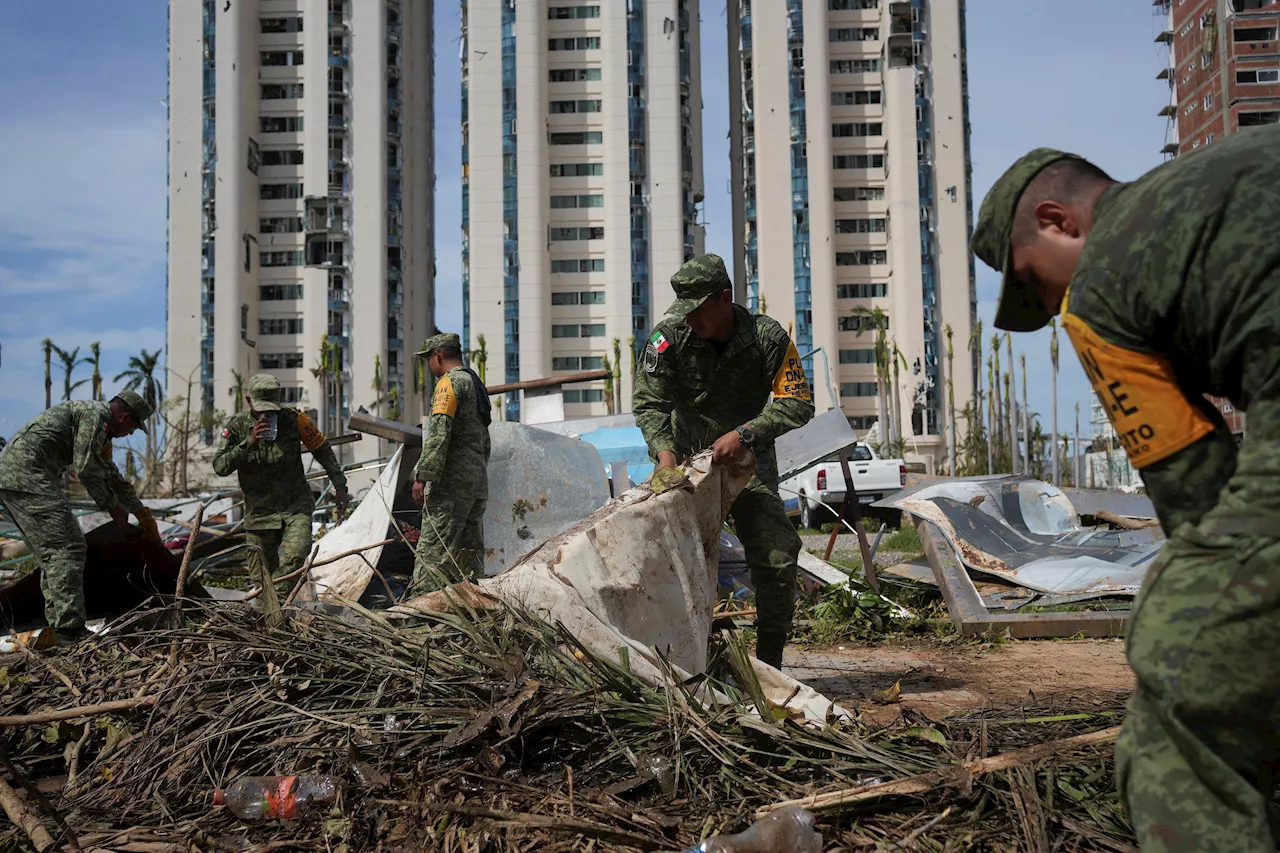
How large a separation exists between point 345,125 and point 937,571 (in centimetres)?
5461

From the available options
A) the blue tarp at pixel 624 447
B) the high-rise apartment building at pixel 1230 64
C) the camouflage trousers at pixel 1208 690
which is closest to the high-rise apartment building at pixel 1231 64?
the high-rise apartment building at pixel 1230 64

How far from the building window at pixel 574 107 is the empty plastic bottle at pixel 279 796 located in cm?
5698

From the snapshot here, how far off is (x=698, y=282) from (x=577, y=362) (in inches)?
2057

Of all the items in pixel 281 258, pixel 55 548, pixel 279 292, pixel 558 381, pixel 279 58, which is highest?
pixel 279 58

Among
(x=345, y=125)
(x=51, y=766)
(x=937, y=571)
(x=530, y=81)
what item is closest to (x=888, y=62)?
(x=530, y=81)

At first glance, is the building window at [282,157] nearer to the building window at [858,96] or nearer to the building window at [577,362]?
the building window at [577,362]

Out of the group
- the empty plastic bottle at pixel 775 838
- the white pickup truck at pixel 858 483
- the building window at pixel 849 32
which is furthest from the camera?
the building window at pixel 849 32

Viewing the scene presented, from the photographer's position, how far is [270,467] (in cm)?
649

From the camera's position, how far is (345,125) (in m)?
55.1

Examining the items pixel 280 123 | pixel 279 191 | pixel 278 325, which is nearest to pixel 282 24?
pixel 280 123

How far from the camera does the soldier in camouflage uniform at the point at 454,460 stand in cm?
583

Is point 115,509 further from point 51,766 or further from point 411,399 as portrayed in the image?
point 411,399

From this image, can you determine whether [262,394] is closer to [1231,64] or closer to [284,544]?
[284,544]

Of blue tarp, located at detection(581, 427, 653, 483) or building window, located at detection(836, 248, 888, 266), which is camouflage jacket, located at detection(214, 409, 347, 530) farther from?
building window, located at detection(836, 248, 888, 266)
